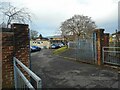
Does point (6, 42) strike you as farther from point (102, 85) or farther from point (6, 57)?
point (102, 85)

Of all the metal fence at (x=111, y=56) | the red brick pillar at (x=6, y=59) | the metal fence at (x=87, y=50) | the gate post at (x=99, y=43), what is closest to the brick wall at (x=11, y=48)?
the red brick pillar at (x=6, y=59)

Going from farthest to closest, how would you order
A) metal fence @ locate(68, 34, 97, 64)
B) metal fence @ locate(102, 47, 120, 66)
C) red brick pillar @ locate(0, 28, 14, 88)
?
metal fence @ locate(68, 34, 97, 64)
metal fence @ locate(102, 47, 120, 66)
red brick pillar @ locate(0, 28, 14, 88)

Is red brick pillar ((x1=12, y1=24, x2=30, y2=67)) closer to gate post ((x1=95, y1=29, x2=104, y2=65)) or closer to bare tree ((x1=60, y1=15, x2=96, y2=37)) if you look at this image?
gate post ((x1=95, y1=29, x2=104, y2=65))

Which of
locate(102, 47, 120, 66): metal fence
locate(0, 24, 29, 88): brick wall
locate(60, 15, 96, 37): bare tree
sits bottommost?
locate(102, 47, 120, 66): metal fence

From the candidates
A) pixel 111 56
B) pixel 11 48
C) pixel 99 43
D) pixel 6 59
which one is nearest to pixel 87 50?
pixel 99 43

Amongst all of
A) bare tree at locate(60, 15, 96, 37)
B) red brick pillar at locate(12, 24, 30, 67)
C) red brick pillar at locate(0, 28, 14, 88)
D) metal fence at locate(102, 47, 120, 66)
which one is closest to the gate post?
metal fence at locate(102, 47, 120, 66)

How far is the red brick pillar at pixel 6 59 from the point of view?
18.1 ft

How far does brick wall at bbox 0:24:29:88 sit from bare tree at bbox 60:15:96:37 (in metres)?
36.6

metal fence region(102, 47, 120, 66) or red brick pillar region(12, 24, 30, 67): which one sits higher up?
red brick pillar region(12, 24, 30, 67)

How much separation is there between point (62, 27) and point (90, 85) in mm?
37422

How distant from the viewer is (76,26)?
43.0m

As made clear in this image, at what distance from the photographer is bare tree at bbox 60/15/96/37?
42625 mm

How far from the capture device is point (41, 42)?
61.8 m

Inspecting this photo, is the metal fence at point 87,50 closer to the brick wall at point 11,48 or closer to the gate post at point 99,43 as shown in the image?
the gate post at point 99,43
